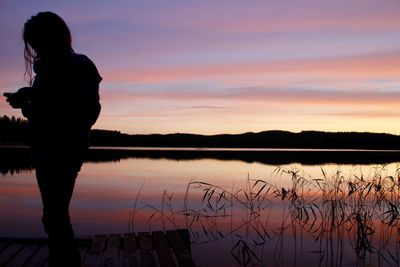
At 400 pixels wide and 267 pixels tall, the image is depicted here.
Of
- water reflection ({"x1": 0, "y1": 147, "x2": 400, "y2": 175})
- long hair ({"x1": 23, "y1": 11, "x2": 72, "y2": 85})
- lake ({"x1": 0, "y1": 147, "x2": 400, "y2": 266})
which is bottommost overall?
lake ({"x1": 0, "y1": 147, "x2": 400, "y2": 266})

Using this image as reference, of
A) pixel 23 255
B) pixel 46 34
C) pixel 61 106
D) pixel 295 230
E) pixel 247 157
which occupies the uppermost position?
pixel 46 34

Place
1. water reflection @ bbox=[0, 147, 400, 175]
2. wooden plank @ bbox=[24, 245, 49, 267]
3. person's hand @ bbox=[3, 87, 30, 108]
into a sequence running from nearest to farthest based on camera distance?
1. person's hand @ bbox=[3, 87, 30, 108]
2. wooden plank @ bbox=[24, 245, 49, 267]
3. water reflection @ bbox=[0, 147, 400, 175]

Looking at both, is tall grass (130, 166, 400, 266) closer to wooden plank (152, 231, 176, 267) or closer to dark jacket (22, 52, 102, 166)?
wooden plank (152, 231, 176, 267)

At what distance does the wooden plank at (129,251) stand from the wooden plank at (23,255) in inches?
39.9

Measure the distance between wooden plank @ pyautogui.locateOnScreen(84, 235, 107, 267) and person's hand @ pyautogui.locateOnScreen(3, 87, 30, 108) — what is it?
7.85ft

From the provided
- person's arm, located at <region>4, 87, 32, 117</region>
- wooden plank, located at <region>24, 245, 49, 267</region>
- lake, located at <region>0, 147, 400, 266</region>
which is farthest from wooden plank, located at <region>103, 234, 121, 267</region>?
person's arm, located at <region>4, 87, 32, 117</region>

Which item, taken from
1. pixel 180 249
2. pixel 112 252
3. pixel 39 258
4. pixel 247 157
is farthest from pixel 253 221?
pixel 247 157

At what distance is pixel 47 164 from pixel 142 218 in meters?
7.79

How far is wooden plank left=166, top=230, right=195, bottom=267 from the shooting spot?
16.6 ft

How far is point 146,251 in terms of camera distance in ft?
18.0

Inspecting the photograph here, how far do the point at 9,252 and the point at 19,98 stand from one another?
2.86 m

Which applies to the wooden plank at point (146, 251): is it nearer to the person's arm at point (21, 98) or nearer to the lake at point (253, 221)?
the lake at point (253, 221)

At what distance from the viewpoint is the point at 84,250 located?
18.4ft

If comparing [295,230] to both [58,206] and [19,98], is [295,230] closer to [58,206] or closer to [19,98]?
[58,206]
